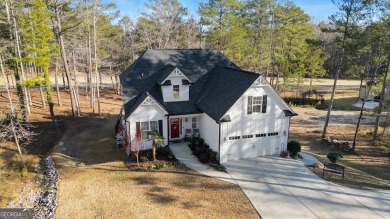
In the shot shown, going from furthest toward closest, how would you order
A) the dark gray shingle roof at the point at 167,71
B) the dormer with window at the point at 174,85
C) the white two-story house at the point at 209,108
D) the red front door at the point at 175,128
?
the red front door at the point at 175,128
the dark gray shingle roof at the point at 167,71
the dormer with window at the point at 174,85
the white two-story house at the point at 209,108

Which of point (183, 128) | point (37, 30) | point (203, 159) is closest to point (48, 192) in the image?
point (203, 159)

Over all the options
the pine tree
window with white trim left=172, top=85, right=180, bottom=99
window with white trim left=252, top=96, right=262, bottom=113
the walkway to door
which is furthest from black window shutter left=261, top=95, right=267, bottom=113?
the pine tree

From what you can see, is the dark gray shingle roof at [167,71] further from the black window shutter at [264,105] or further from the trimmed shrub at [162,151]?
the black window shutter at [264,105]

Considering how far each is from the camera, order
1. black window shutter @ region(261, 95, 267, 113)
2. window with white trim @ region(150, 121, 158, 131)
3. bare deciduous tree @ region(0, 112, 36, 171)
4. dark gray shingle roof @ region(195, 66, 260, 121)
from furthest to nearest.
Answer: window with white trim @ region(150, 121, 158, 131) < black window shutter @ region(261, 95, 267, 113) < dark gray shingle roof @ region(195, 66, 260, 121) < bare deciduous tree @ region(0, 112, 36, 171)

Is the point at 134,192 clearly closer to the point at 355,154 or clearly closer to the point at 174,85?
the point at 174,85

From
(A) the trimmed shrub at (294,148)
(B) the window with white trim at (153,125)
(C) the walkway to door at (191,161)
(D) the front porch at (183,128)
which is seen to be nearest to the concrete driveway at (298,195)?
(C) the walkway to door at (191,161)

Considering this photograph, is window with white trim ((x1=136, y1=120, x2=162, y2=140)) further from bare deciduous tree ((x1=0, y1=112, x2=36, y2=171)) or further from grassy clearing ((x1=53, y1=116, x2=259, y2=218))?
bare deciduous tree ((x1=0, y1=112, x2=36, y2=171))

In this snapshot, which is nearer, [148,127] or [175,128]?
[148,127]
